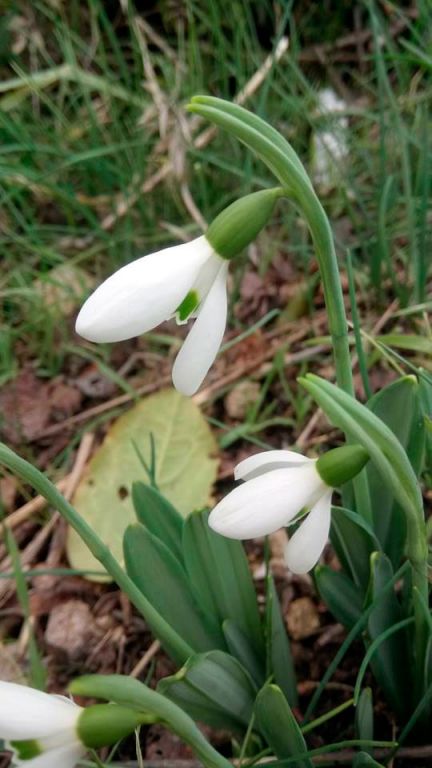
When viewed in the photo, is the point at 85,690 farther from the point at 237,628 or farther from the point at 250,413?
the point at 250,413

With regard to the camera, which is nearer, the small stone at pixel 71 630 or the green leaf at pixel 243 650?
the green leaf at pixel 243 650

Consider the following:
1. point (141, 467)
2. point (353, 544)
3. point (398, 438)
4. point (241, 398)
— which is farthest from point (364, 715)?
point (241, 398)

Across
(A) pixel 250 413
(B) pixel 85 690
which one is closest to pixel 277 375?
(A) pixel 250 413

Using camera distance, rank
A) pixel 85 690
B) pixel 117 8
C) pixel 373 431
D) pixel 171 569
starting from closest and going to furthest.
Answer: pixel 85 690, pixel 373 431, pixel 171 569, pixel 117 8

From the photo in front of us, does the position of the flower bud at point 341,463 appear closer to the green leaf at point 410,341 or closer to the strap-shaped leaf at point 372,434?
the strap-shaped leaf at point 372,434

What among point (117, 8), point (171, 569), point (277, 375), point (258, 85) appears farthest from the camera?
point (117, 8)

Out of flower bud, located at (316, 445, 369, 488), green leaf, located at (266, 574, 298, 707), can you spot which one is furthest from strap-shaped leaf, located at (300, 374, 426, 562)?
green leaf, located at (266, 574, 298, 707)

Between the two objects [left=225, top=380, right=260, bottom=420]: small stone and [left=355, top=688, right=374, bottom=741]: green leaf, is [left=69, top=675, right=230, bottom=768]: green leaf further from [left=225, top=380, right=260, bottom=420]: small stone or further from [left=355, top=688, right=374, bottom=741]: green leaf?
[left=225, top=380, right=260, bottom=420]: small stone

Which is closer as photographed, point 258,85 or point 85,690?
point 85,690

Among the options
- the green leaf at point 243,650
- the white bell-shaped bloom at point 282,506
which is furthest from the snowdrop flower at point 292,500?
the green leaf at point 243,650
